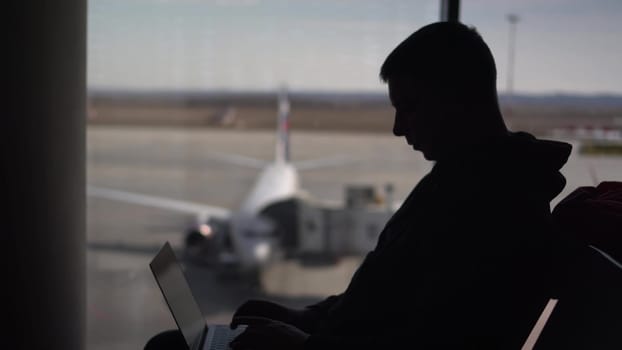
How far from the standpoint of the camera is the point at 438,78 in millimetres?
905

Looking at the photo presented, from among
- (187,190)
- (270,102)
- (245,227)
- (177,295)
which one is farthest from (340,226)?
(177,295)

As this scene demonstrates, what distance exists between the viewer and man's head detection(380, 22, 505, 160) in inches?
35.3

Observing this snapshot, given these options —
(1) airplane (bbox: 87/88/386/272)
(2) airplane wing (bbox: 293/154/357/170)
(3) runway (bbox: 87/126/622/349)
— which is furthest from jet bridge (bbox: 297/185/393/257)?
(2) airplane wing (bbox: 293/154/357/170)

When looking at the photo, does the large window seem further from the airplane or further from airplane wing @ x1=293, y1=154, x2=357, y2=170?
airplane wing @ x1=293, y1=154, x2=357, y2=170

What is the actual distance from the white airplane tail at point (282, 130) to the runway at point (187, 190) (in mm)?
A: 885

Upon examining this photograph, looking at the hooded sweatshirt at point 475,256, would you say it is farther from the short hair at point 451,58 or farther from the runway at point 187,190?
the runway at point 187,190

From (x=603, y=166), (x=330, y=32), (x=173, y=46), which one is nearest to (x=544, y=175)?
(x=603, y=166)

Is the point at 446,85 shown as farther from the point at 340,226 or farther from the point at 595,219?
the point at 340,226

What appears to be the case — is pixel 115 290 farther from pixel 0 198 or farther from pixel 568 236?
pixel 568 236

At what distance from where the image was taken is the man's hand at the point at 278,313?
3.80ft

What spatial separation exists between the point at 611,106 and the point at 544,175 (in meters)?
2.12

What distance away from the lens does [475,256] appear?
835 mm

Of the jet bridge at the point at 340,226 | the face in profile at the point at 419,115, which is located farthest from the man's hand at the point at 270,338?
the jet bridge at the point at 340,226

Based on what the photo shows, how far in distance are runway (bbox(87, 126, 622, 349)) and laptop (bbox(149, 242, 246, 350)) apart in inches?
40.1
